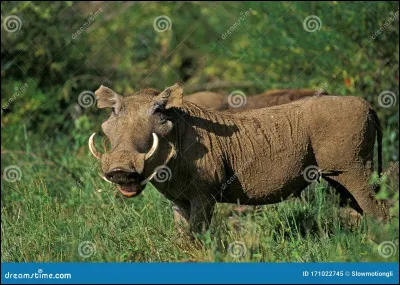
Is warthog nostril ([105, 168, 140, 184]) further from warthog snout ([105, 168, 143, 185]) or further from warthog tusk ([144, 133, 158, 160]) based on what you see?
Result: warthog tusk ([144, 133, 158, 160])

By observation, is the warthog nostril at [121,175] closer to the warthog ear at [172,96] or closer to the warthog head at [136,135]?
the warthog head at [136,135]

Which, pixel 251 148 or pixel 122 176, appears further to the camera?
pixel 251 148

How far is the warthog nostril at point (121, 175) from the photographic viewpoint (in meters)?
5.79

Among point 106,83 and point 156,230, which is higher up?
point 106,83

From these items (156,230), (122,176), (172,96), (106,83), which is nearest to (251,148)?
(172,96)

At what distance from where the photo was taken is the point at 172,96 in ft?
21.0

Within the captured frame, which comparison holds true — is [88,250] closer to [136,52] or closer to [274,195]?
[274,195]

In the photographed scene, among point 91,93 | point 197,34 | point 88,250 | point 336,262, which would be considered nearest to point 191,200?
point 88,250

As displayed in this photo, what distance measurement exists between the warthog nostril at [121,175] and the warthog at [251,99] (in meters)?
2.83

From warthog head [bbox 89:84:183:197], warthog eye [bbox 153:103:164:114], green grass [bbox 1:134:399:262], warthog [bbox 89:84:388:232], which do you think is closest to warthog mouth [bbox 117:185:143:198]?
warthog head [bbox 89:84:183:197]

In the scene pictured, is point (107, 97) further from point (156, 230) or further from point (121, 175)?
point (156, 230)

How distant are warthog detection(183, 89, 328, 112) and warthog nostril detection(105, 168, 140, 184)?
9.27 ft

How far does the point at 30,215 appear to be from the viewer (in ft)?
23.4

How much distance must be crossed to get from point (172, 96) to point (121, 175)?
0.86m
